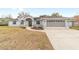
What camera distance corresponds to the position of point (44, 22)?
235 centimetres

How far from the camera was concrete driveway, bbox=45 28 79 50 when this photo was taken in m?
2.28

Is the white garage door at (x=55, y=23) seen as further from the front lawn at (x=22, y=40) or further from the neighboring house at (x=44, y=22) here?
the front lawn at (x=22, y=40)

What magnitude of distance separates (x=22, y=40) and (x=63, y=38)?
0.53 meters

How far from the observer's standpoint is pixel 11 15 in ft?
7.68

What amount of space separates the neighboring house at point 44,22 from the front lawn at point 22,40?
3.8 inches

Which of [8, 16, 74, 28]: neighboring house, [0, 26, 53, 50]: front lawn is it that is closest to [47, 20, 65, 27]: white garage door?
[8, 16, 74, 28]: neighboring house

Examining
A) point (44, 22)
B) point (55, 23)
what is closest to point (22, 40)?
point (44, 22)

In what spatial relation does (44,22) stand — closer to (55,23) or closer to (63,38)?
(55,23)

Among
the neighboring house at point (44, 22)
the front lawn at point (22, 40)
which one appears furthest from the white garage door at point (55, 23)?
the front lawn at point (22, 40)

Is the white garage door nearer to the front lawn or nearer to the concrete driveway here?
the concrete driveway

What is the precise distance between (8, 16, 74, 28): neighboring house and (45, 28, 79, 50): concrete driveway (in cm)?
7
